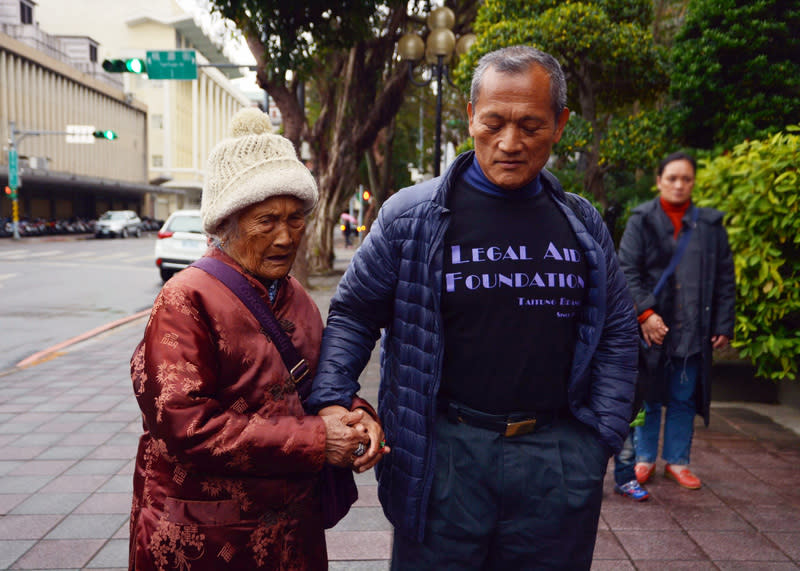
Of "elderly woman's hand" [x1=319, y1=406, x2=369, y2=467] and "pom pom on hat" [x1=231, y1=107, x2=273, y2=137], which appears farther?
"pom pom on hat" [x1=231, y1=107, x2=273, y2=137]

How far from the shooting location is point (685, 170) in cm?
352

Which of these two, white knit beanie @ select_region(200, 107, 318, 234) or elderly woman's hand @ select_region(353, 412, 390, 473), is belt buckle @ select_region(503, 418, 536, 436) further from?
white knit beanie @ select_region(200, 107, 318, 234)

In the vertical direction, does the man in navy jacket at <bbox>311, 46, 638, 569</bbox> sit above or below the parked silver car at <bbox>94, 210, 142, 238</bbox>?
above

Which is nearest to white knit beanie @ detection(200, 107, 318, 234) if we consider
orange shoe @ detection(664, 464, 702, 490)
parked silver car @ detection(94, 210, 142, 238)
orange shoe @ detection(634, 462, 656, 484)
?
orange shoe @ detection(634, 462, 656, 484)

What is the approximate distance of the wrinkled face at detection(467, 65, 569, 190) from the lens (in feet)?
5.63

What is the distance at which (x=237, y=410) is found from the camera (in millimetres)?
1552

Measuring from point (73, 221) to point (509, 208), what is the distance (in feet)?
146

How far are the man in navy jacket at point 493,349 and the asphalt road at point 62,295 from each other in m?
6.84

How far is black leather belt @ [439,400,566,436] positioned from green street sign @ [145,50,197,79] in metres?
14.9

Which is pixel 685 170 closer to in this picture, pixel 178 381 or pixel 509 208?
pixel 509 208

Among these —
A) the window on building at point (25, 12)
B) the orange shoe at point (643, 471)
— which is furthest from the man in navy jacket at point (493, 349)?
the window on building at point (25, 12)

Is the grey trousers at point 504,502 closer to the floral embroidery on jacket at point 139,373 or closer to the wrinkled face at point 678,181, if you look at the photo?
the floral embroidery on jacket at point 139,373

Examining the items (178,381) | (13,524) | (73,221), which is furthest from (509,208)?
(73,221)

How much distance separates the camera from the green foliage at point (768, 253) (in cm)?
456
